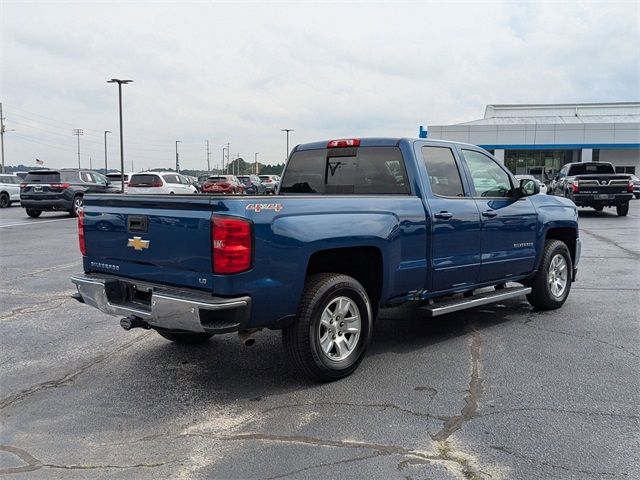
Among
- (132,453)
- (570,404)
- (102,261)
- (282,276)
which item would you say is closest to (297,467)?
(132,453)

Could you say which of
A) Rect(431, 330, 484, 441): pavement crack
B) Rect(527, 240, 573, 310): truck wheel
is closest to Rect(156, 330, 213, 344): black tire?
Rect(431, 330, 484, 441): pavement crack

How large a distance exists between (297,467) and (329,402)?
97cm

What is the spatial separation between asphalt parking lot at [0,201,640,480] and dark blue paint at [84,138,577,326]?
0.66 metres

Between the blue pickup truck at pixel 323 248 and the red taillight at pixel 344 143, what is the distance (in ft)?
0.08

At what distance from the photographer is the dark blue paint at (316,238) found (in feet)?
13.3

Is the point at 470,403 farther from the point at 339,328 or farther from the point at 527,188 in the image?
the point at 527,188

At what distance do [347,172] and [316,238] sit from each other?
1.59 metres

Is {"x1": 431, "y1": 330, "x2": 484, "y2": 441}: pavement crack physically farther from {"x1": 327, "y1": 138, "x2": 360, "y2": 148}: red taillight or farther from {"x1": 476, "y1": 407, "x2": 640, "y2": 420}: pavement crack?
{"x1": 327, "y1": 138, "x2": 360, "y2": 148}: red taillight

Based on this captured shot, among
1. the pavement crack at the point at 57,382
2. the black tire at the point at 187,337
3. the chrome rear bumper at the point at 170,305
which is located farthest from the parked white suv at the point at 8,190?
the chrome rear bumper at the point at 170,305

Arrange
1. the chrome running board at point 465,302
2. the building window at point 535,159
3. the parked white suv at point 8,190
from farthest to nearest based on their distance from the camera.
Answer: the building window at point 535,159, the parked white suv at point 8,190, the chrome running board at point 465,302

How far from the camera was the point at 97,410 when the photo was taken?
418cm

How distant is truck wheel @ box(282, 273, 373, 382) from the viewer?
440 centimetres

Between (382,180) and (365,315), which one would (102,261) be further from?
(382,180)

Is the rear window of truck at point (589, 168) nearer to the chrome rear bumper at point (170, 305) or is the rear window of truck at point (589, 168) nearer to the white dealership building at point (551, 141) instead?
the chrome rear bumper at point (170, 305)
